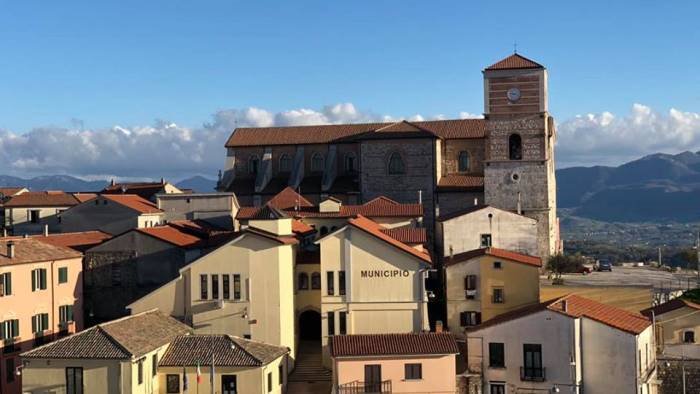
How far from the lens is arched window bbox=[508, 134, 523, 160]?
68000 millimetres

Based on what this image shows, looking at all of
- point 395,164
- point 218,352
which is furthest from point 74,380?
point 395,164

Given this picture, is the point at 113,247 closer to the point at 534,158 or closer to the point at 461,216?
the point at 461,216

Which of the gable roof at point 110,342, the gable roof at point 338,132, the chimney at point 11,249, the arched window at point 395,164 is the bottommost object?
the gable roof at point 110,342

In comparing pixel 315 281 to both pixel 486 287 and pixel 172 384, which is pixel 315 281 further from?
pixel 172 384

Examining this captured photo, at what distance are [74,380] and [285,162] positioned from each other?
4364cm

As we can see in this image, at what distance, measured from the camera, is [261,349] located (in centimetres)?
4175

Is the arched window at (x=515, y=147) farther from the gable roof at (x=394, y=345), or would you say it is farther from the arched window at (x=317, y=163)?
the gable roof at (x=394, y=345)

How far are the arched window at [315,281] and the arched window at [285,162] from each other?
32.0 meters

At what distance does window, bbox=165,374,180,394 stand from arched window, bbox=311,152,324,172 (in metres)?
39.9

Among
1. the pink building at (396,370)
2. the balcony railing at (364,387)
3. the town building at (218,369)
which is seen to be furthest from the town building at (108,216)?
the balcony railing at (364,387)

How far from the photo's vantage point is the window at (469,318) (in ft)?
155

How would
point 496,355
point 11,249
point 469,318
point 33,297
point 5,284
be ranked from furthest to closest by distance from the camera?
point 33,297, point 469,318, point 11,249, point 5,284, point 496,355

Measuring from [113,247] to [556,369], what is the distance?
27.6 m

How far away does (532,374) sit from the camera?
40812 millimetres
